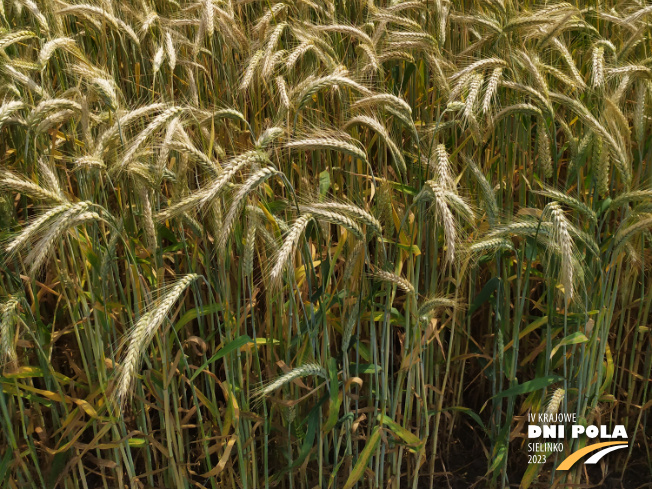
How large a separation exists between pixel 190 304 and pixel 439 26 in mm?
1357

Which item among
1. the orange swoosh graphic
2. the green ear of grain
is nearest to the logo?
the orange swoosh graphic

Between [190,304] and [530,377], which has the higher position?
[190,304]

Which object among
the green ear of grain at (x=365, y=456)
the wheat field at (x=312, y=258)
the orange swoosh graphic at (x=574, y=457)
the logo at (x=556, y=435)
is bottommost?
the orange swoosh graphic at (x=574, y=457)

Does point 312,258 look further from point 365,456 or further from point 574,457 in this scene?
point 574,457

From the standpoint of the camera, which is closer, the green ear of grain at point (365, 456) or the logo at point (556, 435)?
the green ear of grain at point (365, 456)

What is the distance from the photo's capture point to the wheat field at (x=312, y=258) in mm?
1755

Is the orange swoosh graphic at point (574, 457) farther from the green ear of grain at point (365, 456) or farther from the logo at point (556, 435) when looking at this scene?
the green ear of grain at point (365, 456)

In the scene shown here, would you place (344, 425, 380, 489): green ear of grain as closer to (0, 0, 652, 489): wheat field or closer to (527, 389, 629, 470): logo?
(0, 0, 652, 489): wheat field

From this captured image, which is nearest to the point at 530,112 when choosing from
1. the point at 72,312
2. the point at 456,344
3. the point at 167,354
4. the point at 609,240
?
the point at 609,240

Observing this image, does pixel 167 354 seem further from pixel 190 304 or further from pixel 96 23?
pixel 96 23

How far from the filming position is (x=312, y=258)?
2.09m

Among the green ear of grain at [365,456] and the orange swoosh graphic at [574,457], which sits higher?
the green ear of grain at [365,456]

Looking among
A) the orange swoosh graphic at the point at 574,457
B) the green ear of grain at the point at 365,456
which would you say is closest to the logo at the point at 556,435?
the orange swoosh graphic at the point at 574,457

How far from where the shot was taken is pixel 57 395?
1887 mm
